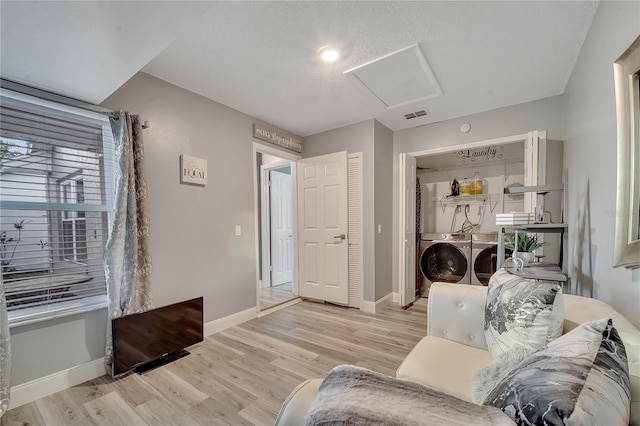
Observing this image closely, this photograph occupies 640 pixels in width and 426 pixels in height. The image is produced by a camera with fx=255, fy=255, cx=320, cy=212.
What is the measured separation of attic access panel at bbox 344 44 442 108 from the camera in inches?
78.0

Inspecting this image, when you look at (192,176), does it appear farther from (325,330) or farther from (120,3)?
(325,330)

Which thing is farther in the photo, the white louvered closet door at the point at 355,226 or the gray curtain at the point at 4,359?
the white louvered closet door at the point at 355,226

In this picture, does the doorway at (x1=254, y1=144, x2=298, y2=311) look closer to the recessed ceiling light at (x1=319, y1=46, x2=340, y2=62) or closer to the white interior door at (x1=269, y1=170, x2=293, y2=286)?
the white interior door at (x1=269, y1=170, x2=293, y2=286)

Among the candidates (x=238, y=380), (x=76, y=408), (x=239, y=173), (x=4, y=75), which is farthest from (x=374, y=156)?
(x=76, y=408)

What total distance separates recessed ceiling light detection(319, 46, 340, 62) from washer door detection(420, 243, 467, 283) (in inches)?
123

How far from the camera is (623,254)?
0.98 m

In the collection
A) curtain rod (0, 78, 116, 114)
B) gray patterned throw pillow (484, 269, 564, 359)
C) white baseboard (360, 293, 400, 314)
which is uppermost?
curtain rod (0, 78, 116, 114)

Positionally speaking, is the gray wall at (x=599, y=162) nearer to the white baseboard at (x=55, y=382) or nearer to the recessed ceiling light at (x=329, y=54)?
the recessed ceiling light at (x=329, y=54)

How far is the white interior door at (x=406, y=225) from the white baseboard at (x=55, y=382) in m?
3.09

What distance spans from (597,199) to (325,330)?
92.9 inches

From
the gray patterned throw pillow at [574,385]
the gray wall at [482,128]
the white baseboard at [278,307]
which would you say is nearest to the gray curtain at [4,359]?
the white baseboard at [278,307]

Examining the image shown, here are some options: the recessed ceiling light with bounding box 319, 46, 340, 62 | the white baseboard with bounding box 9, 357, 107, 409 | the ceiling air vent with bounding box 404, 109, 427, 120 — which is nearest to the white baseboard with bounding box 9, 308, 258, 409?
the white baseboard with bounding box 9, 357, 107, 409

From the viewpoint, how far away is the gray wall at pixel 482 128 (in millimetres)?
2613

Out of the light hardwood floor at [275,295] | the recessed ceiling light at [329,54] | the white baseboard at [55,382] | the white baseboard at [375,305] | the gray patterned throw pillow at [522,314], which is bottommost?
the light hardwood floor at [275,295]
